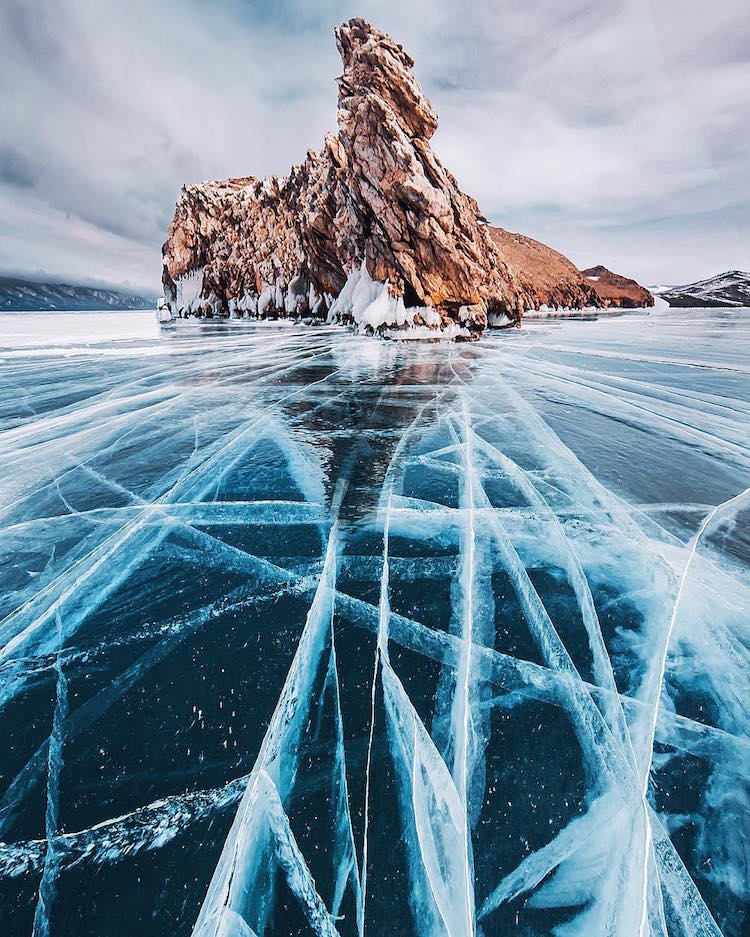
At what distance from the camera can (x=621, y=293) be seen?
118312mm

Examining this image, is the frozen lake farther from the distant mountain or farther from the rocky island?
the distant mountain

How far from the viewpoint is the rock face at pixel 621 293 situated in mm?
113500

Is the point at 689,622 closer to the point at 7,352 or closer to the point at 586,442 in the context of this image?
the point at 586,442

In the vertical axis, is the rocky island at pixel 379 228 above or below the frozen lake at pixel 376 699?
above

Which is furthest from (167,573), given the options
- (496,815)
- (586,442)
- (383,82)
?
(383,82)

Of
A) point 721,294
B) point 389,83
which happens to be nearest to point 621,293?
point 721,294

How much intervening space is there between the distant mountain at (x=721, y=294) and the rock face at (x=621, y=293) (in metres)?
8.65

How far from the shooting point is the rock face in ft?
372

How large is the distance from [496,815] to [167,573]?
2346mm

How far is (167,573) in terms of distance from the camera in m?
2.71

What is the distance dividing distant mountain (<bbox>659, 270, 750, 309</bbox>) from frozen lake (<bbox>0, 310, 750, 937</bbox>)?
129 m

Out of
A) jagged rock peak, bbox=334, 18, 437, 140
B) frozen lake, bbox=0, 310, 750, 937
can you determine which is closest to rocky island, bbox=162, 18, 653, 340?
jagged rock peak, bbox=334, 18, 437, 140

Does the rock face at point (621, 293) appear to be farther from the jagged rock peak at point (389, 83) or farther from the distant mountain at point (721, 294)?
the jagged rock peak at point (389, 83)

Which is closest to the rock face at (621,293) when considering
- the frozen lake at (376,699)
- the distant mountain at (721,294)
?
the distant mountain at (721,294)
